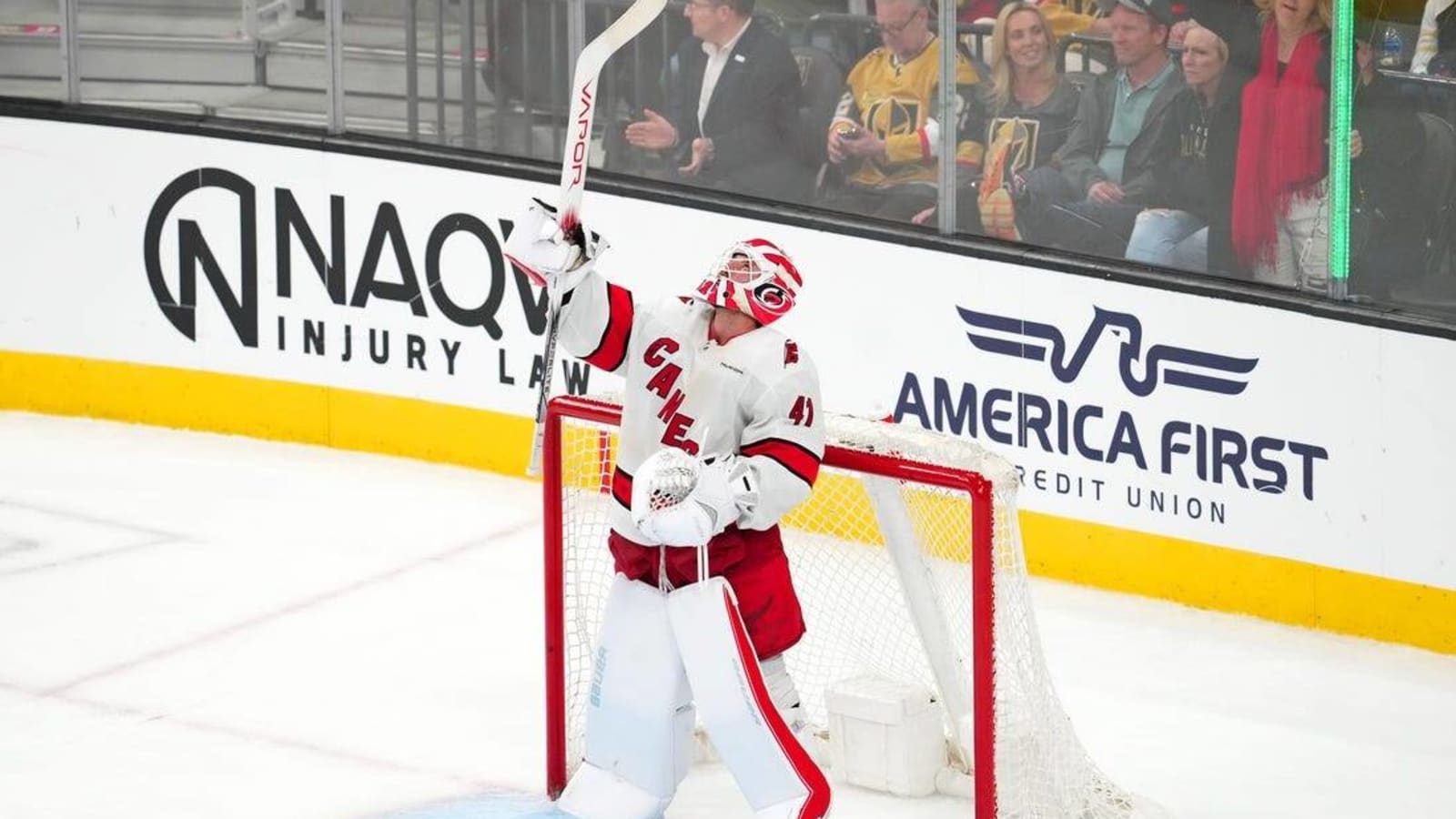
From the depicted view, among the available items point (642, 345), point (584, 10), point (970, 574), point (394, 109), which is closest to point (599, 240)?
point (642, 345)

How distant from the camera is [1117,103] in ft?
19.1

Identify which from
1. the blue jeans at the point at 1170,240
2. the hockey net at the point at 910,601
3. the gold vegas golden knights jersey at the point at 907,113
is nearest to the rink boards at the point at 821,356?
the blue jeans at the point at 1170,240

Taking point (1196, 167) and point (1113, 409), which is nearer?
point (1196, 167)

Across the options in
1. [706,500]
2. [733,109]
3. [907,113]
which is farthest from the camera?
[733,109]

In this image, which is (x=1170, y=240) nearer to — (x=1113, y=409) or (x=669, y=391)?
(x=1113, y=409)

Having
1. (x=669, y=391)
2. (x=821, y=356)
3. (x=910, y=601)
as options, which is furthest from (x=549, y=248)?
(x=821, y=356)

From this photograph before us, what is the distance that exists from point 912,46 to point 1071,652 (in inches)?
64.8

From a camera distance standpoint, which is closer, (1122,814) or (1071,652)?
(1122,814)

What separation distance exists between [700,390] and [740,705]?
566mm

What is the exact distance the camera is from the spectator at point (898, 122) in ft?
20.0

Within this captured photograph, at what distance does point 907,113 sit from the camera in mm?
6180

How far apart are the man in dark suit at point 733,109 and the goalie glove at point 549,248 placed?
7.66 feet

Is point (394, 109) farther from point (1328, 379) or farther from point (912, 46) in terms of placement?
point (1328, 379)

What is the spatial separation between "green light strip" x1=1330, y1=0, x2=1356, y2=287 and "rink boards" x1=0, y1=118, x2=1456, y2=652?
17 cm
